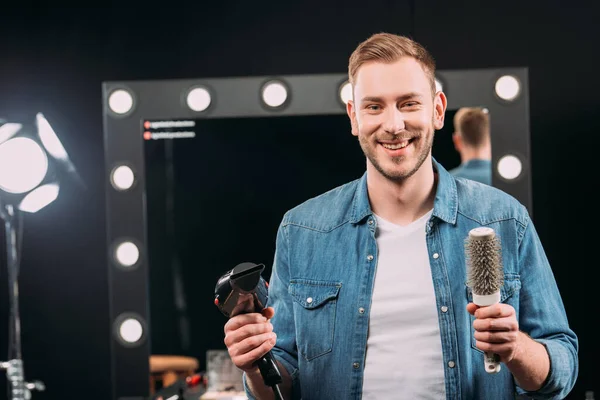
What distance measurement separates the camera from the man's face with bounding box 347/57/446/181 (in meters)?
1.44

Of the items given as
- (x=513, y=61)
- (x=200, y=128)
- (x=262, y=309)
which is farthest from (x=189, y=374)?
(x=513, y=61)

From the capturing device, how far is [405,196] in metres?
1.51

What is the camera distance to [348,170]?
2.30 meters

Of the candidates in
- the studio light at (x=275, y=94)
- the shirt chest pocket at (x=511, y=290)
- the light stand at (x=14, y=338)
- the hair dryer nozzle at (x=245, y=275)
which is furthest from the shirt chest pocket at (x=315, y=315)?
the light stand at (x=14, y=338)

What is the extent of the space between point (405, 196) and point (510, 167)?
87cm

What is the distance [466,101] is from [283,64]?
2.23 ft

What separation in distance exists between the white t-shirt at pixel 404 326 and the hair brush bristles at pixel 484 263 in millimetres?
277

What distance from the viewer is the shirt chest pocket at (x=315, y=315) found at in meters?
1.50

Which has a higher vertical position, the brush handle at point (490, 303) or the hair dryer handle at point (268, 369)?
the brush handle at point (490, 303)

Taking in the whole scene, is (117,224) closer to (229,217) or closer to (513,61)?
(229,217)

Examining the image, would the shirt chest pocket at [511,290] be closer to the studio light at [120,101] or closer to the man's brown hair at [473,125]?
the man's brown hair at [473,125]

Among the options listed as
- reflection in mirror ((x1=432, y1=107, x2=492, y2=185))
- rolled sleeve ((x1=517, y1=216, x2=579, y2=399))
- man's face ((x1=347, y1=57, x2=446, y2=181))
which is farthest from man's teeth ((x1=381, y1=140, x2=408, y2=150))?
reflection in mirror ((x1=432, y1=107, x2=492, y2=185))

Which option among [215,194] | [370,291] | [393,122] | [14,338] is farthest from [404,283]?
[14,338]

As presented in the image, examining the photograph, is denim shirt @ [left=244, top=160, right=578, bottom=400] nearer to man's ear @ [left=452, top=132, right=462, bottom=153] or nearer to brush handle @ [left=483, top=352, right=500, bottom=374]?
brush handle @ [left=483, top=352, right=500, bottom=374]
